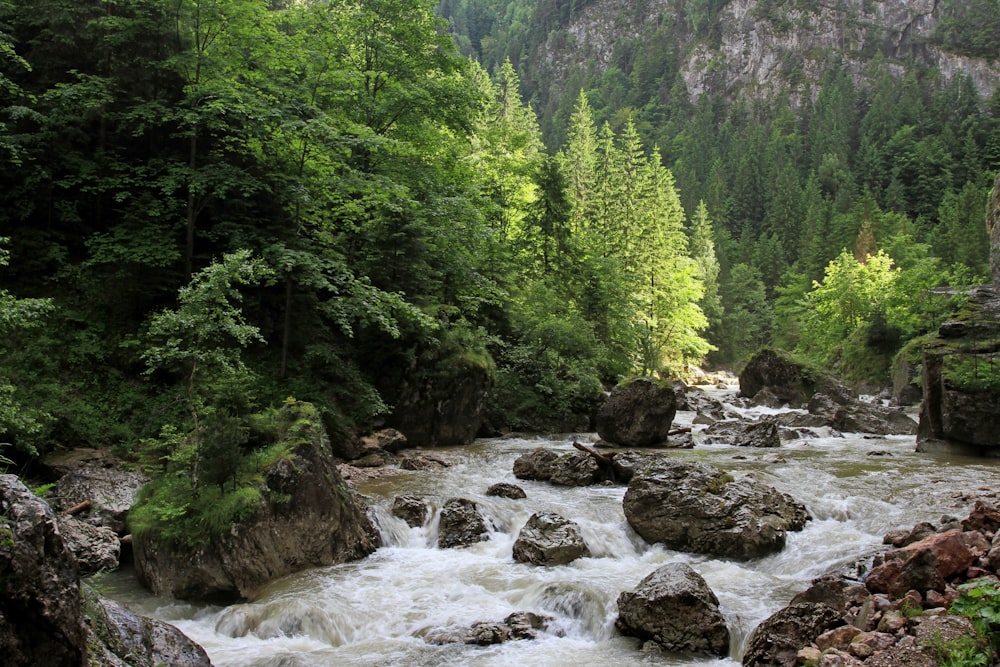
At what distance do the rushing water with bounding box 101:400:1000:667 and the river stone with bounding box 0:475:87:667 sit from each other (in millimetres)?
3293

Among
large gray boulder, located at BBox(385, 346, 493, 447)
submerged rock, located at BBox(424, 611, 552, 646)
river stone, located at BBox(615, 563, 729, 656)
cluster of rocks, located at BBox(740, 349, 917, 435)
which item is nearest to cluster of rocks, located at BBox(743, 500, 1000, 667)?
river stone, located at BBox(615, 563, 729, 656)

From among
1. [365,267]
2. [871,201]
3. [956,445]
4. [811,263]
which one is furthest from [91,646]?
[871,201]

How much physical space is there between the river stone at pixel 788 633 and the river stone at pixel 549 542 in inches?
134

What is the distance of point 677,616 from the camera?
24.5ft

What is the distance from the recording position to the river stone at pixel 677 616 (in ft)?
24.0

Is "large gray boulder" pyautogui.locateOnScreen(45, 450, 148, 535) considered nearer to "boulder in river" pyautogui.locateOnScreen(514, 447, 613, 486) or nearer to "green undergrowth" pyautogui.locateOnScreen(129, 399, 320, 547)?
"green undergrowth" pyautogui.locateOnScreen(129, 399, 320, 547)

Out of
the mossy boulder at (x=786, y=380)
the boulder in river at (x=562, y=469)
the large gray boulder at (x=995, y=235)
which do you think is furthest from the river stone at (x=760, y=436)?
the mossy boulder at (x=786, y=380)

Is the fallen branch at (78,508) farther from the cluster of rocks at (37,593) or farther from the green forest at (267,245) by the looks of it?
the cluster of rocks at (37,593)

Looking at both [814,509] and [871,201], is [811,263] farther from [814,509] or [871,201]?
[814,509]

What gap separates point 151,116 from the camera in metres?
14.2

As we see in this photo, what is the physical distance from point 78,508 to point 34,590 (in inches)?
290

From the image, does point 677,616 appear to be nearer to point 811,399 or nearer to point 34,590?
point 34,590

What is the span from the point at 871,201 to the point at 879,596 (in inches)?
2856

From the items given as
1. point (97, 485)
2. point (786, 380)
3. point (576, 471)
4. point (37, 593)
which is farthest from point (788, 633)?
point (786, 380)
